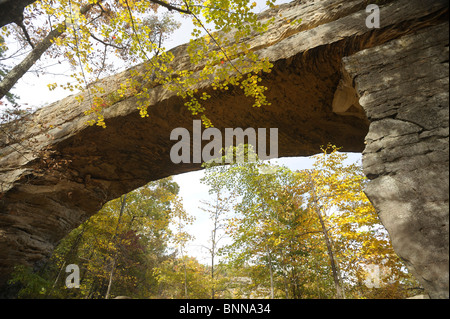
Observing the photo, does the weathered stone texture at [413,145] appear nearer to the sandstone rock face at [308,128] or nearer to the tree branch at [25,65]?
the sandstone rock face at [308,128]

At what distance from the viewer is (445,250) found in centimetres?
169

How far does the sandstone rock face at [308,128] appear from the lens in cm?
201

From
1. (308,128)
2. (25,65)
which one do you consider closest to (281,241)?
(308,128)

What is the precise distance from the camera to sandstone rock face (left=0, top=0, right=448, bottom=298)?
2008 mm

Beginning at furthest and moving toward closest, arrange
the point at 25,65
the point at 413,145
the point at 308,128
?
the point at 25,65
the point at 308,128
the point at 413,145

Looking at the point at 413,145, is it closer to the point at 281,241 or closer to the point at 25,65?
the point at 281,241

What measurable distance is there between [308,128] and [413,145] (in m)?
2.92

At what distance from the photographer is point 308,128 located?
498 cm

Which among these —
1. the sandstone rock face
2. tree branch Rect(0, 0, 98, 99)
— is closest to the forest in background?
the sandstone rock face

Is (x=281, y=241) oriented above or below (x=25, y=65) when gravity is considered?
below

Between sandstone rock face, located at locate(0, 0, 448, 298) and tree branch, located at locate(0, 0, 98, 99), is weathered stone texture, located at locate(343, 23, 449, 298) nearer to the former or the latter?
sandstone rock face, located at locate(0, 0, 448, 298)

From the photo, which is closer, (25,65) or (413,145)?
(413,145)

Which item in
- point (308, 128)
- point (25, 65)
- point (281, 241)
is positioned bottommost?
point (281, 241)

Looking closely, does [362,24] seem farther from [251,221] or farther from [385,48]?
[251,221]
